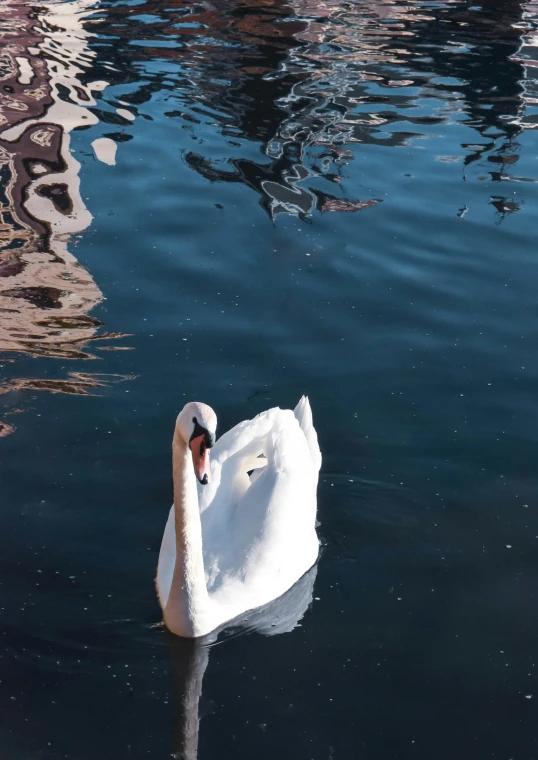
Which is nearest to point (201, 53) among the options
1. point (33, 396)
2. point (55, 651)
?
point (33, 396)

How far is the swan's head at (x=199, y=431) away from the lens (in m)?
4.52

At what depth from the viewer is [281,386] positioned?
25.1 ft

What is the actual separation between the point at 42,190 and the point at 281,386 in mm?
5135

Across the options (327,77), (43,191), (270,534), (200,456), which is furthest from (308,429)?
(327,77)

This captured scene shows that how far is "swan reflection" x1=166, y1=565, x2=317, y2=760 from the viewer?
15.5 feet

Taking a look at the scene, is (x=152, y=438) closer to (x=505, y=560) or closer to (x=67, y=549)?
(x=67, y=549)

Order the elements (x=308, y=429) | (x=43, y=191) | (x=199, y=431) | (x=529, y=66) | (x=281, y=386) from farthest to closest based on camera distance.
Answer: (x=529, y=66)
(x=43, y=191)
(x=281, y=386)
(x=308, y=429)
(x=199, y=431)

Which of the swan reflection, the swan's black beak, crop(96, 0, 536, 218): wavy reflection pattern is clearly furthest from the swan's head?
crop(96, 0, 536, 218): wavy reflection pattern

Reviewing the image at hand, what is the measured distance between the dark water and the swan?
225 mm

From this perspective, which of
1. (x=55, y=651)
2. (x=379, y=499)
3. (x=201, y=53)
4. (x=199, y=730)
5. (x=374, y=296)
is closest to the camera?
(x=199, y=730)

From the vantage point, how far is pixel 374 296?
30.0ft

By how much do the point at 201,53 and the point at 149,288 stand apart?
33.8ft

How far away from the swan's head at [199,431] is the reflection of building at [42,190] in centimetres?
344

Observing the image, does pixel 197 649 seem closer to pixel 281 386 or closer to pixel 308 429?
pixel 308 429
